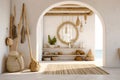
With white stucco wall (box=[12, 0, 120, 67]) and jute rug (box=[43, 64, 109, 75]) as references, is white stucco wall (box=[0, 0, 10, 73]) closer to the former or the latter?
white stucco wall (box=[12, 0, 120, 67])

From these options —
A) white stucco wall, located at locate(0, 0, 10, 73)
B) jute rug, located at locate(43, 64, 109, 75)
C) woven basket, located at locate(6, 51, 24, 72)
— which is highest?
white stucco wall, located at locate(0, 0, 10, 73)

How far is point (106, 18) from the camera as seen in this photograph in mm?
7270

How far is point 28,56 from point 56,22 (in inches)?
179

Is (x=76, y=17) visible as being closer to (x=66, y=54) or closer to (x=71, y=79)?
(x=66, y=54)

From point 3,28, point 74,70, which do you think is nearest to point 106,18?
point 74,70

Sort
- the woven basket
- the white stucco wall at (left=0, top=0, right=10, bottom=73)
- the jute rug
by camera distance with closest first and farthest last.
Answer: the white stucco wall at (left=0, top=0, right=10, bottom=73) < the jute rug < the woven basket

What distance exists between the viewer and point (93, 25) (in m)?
11.1

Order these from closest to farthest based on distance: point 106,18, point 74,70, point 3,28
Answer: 1. point 3,28
2. point 74,70
3. point 106,18

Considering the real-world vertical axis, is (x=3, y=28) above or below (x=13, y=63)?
above

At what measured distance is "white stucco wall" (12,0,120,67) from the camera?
7117mm

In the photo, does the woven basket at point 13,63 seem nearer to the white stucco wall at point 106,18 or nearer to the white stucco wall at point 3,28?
the white stucco wall at point 3,28

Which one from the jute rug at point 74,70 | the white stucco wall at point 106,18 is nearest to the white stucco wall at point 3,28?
the white stucco wall at point 106,18

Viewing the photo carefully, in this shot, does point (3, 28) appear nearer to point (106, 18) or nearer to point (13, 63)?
point (13, 63)

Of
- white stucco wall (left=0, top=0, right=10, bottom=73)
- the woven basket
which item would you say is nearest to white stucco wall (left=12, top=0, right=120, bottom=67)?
white stucco wall (left=0, top=0, right=10, bottom=73)
